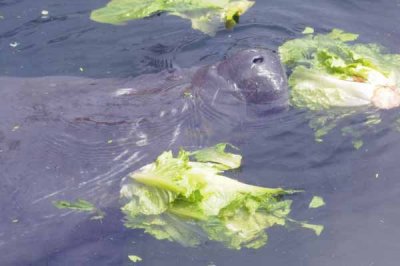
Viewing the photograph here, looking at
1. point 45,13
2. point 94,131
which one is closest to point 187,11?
point 45,13

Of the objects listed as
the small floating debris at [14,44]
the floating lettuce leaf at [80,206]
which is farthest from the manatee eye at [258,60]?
the small floating debris at [14,44]

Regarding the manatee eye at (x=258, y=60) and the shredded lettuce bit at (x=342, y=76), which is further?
the shredded lettuce bit at (x=342, y=76)

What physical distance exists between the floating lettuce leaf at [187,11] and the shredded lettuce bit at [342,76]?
96cm

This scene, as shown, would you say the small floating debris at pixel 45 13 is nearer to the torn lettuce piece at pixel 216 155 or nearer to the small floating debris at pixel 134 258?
the torn lettuce piece at pixel 216 155

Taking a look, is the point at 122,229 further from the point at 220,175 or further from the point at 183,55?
the point at 183,55

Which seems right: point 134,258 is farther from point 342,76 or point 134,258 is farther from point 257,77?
point 342,76

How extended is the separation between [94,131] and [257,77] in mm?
1063

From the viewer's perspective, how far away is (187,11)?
22.2 feet

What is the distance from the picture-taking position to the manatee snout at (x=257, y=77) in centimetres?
436

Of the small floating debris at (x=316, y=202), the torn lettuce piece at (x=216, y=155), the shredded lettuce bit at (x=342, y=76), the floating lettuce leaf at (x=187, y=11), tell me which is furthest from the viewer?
the floating lettuce leaf at (x=187, y=11)

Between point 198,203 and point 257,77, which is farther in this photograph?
point 257,77

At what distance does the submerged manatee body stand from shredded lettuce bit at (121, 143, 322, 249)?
131 millimetres

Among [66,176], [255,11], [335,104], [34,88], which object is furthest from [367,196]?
[255,11]

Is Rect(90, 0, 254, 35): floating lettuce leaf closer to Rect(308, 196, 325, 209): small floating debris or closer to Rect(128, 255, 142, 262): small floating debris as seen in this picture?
Rect(308, 196, 325, 209): small floating debris
